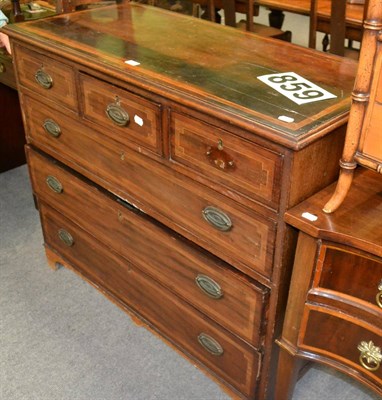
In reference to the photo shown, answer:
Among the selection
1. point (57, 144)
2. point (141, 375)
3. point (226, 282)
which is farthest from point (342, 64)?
point (141, 375)

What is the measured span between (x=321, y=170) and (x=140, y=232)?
0.66 metres

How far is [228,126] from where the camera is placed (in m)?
1.22

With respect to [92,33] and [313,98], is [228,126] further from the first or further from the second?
[92,33]

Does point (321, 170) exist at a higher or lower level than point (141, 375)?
higher

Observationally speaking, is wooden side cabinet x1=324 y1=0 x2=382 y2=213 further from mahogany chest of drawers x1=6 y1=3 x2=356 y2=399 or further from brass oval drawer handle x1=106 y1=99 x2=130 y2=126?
brass oval drawer handle x1=106 y1=99 x2=130 y2=126

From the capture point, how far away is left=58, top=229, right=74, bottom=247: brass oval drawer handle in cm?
207

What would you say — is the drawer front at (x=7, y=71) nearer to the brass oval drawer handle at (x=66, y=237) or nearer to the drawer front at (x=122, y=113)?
the brass oval drawer handle at (x=66, y=237)

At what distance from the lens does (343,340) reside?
51.9 inches

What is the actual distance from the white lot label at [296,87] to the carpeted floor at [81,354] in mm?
1006

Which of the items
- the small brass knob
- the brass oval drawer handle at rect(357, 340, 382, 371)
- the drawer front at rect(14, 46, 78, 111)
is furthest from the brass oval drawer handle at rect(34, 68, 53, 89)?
the brass oval drawer handle at rect(357, 340, 382, 371)

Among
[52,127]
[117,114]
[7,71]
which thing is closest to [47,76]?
[52,127]

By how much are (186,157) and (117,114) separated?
0.27 meters

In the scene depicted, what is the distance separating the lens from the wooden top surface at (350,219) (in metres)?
1.14

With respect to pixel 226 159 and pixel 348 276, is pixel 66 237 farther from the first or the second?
pixel 348 276
